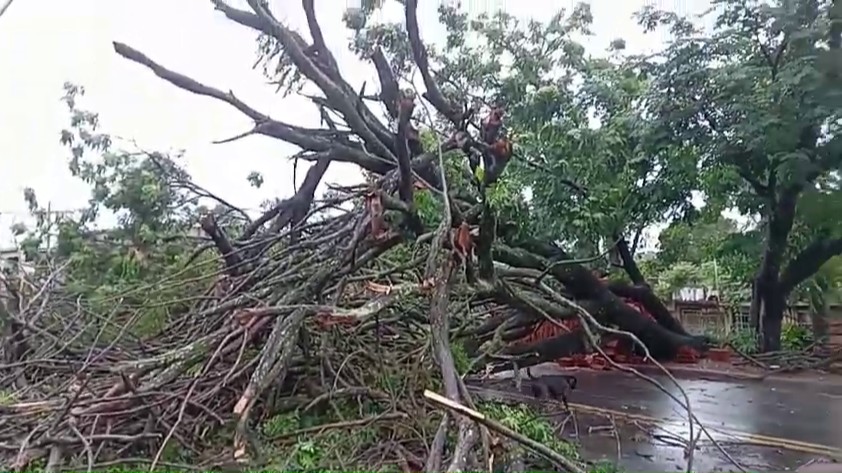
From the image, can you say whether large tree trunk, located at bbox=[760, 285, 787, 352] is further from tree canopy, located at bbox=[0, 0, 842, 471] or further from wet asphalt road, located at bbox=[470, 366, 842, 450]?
wet asphalt road, located at bbox=[470, 366, 842, 450]

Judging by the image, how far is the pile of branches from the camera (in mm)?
2906

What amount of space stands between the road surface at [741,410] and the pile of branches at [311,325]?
1.27 meters

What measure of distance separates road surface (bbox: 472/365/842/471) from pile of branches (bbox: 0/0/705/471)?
50.2 inches

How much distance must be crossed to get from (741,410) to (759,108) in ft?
8.87

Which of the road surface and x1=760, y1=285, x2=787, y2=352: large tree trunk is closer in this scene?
the road surface

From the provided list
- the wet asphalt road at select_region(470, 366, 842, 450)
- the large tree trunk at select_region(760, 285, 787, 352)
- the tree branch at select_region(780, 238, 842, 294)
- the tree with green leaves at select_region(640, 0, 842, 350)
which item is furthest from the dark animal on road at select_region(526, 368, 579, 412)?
the large tree trunk at select_region(760, 285, 787, 352)

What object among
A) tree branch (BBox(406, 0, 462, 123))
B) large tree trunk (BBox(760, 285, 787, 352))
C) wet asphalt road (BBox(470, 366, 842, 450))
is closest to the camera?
tree branch (BBox(406, 0, 462, 123))

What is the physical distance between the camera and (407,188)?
3543 millimetres

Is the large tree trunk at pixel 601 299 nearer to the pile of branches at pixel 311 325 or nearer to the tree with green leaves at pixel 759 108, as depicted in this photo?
the pile of branches at pixel 311 325

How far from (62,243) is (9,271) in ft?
6.57

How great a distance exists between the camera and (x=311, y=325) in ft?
11.9

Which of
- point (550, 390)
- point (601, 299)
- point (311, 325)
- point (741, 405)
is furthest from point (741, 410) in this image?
point (311, 325)

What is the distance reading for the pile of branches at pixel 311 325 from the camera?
9.53ft

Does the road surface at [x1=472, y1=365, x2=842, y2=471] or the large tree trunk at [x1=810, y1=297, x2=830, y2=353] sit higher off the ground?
the large tree trunk at [x1=810, y1=297, x2=830, y2=353]
